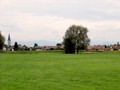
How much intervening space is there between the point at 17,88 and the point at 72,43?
11324cm

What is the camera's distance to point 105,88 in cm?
1731

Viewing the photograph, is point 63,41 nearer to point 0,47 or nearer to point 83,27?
point 83,27

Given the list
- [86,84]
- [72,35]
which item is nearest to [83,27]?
[72,35]

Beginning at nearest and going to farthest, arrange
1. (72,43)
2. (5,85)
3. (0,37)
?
(5,85), (72,43), (0,37)

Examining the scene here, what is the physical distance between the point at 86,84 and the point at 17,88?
143 inches

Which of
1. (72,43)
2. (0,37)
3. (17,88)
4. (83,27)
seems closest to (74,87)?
(17,88)

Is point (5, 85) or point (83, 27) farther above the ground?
point (83, 27)

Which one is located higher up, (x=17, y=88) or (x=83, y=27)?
(x=83, y=27)

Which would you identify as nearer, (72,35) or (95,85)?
(95,85)

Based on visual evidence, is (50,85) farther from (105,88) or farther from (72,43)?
(72,43)

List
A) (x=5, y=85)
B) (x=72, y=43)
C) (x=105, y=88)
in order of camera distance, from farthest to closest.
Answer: (x=72, y=43) < (x=5, y=85) < (x=105, y=88)

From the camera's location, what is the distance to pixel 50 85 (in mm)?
18594

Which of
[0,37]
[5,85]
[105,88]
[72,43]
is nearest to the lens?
[105,88]

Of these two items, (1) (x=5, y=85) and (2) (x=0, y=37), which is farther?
(2) (x=0, y=37)
